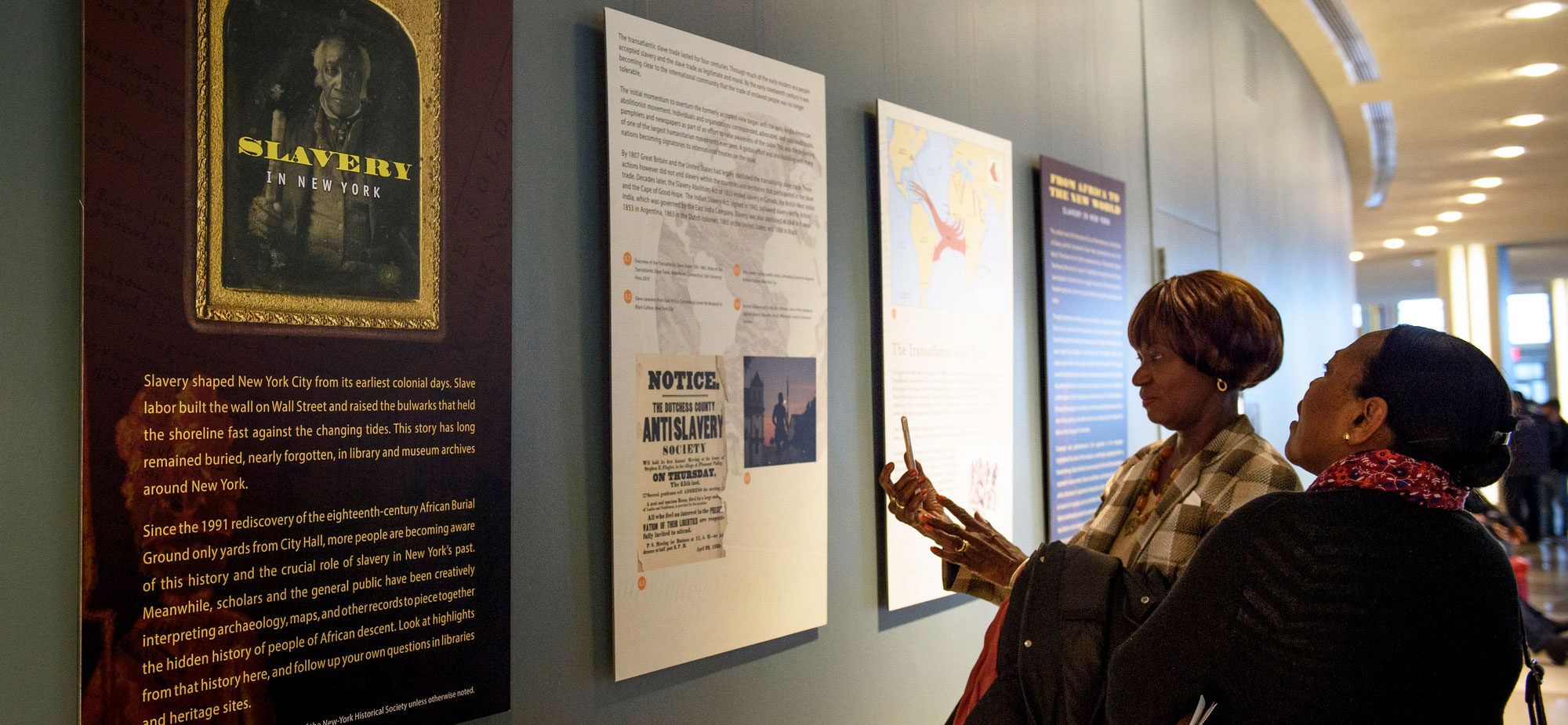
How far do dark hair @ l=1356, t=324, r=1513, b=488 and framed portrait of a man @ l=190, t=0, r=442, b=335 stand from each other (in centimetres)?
163

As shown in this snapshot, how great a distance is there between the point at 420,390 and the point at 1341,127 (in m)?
9.59

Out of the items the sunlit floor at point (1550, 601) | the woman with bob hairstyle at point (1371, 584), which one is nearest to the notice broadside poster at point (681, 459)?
the woman with bob hairstyle at point (1371, 584)

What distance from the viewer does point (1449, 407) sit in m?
1.36

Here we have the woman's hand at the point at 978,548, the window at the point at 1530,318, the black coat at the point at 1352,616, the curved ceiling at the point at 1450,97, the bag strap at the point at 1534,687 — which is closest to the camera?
the black coat at the point at 1352,616

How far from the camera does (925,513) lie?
210 cm

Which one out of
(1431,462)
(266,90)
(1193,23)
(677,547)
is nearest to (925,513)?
(677,547)

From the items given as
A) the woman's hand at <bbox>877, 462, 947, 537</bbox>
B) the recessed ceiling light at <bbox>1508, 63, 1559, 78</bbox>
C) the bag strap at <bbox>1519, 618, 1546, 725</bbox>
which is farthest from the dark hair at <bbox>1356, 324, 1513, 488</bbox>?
the recessed ceiling light at <bbox>1508, 63, 1559, 78</bbox>

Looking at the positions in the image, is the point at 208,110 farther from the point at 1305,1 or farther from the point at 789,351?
the point at 1305,1

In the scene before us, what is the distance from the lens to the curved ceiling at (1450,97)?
20.2ft

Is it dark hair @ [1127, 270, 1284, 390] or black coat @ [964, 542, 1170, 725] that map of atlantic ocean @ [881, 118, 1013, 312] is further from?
black coat @ [964, 542, 1170, 725]

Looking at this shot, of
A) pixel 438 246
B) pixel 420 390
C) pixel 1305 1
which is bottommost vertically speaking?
pixel 420 390

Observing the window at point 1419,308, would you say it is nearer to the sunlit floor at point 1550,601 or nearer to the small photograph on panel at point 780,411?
the sunlit floor at point 1550,601

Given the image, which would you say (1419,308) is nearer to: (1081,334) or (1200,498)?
(1081,334)

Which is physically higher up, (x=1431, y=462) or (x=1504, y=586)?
(x=1431, y=462)
